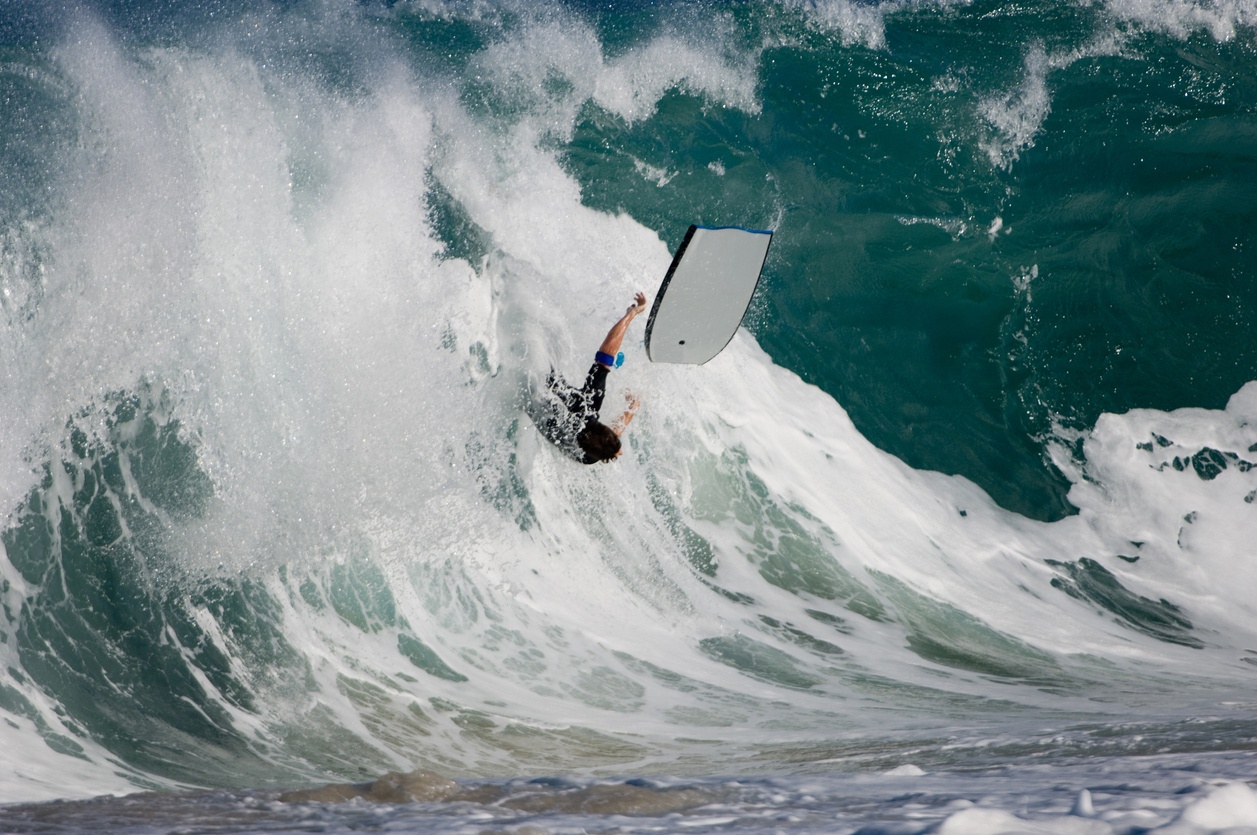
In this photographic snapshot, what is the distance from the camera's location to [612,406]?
670 centimetres

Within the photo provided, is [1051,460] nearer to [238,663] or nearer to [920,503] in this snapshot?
[920,503]

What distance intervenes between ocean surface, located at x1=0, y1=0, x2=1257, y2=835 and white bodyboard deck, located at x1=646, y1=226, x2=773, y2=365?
0.70 m

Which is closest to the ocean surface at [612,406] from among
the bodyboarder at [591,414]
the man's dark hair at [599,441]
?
the bodyboarder at [591,414]

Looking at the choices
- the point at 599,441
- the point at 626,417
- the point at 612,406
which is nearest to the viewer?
the point at 599,441

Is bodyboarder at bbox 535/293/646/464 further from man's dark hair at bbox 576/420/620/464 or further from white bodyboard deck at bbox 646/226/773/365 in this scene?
white bodyboard deck at bbox 646/226/773/365

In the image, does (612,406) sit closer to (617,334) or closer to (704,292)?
(617,334)

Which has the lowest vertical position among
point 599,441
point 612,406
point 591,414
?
point 599,441

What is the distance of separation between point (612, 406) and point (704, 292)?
1.11 meters

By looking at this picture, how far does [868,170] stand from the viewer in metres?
8.69

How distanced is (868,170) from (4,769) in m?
7.83

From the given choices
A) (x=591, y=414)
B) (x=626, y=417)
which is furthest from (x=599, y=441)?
(x=626, y=417)

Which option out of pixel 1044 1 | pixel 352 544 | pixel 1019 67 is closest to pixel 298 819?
pixel 352 544

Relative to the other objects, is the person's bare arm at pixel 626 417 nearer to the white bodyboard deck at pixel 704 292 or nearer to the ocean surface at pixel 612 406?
the ocean surface at pixel 612 406

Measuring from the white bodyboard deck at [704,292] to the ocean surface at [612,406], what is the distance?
70 cm
